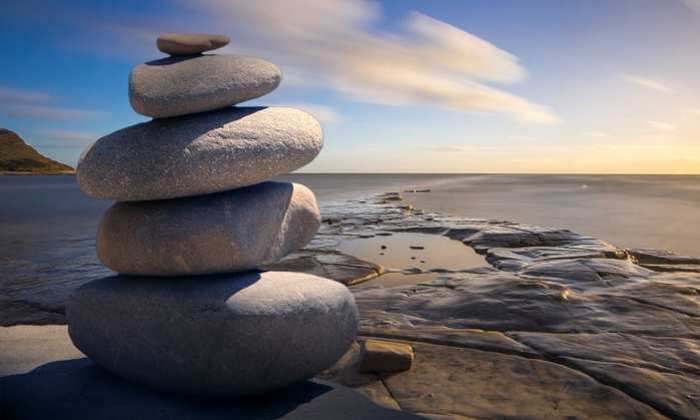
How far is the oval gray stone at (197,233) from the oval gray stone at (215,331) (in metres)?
0.15

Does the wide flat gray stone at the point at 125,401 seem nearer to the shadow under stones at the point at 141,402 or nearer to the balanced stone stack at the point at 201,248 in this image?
the shadow under stones at the point at 141,402

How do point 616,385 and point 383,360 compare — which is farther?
point 383,360

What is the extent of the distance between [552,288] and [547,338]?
7.98ft

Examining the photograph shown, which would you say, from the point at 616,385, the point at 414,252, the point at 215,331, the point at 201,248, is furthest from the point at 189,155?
the point at 414,252

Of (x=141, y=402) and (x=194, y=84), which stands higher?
(x=194, y=84)

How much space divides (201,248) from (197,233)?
120 mm

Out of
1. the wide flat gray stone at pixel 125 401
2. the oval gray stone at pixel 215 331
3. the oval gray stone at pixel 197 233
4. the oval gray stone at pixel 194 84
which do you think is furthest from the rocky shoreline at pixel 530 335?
the oval gray stone at pixel 194 84

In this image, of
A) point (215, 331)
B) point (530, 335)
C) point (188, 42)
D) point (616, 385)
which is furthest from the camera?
point (530, 335)

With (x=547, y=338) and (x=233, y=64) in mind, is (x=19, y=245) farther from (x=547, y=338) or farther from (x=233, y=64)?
(x=547, y=338)

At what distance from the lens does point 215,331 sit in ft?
12.8

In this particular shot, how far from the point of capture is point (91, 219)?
26516 mm

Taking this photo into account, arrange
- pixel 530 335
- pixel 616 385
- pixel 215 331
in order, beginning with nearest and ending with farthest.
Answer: pixel 215 331, pixel 616 385, pixel 530 335

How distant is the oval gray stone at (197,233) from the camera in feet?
13.7

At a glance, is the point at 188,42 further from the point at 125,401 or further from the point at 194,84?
the point at 125,401
